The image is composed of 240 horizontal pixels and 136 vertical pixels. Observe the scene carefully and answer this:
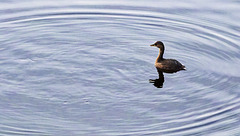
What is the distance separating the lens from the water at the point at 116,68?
1357cm

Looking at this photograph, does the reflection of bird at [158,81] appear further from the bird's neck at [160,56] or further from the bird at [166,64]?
the bird's neck at [160,56]

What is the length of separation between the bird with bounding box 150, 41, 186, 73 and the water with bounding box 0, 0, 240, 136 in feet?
0.93

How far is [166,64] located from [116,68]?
1.67 meters

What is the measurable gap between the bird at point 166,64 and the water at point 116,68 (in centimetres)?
28

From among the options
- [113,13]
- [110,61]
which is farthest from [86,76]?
[113,13]

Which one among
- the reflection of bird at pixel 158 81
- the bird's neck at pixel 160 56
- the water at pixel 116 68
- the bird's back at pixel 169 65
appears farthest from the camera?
the bird's neck at pixel 160 56

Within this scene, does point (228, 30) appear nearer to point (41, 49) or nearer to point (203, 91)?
point (203, 91)

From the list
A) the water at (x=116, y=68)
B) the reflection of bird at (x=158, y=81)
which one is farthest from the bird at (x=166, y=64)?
the reflection of bird at (x=158, y=81)

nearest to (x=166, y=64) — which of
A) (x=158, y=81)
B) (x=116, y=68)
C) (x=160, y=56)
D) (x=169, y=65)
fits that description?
(x=169, y=65)

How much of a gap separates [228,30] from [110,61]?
5.18m

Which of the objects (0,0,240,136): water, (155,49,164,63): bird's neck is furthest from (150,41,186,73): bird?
(0,0,240,136): water

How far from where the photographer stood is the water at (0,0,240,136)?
534 inches

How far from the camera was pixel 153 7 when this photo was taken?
→ 21.7 m

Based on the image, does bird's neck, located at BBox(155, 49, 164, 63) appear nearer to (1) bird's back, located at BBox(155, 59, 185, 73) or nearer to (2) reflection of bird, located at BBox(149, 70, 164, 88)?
(1) bird's back, located at BBox(155, 59, 185, 73)
